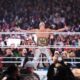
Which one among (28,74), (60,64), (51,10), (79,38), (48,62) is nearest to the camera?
(60,64)

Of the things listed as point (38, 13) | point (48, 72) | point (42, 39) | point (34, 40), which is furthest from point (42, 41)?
point (48, 72)

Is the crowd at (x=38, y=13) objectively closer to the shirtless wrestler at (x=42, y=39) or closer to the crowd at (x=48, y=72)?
the shirtless wrestler at (x=42, y=39)

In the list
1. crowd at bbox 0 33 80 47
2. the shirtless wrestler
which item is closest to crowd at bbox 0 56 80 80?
the shirtless wrestler

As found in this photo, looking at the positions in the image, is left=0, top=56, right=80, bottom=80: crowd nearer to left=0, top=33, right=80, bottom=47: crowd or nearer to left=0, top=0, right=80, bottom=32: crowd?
left=0, top=33, right=80, bottom=47: crowd

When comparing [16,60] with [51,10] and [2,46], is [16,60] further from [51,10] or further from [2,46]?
[51,10]

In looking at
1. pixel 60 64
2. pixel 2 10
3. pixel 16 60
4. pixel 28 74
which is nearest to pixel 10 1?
pixel 2 10

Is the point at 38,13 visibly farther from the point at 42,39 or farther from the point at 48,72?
the point at 48,72

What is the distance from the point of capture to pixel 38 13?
641 centimetres

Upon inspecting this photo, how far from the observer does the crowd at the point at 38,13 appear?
6162mm

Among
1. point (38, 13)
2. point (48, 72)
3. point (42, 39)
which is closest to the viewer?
point (48, 72)

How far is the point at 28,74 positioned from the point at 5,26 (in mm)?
1710

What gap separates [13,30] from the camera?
598cm

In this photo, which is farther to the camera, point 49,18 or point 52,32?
point 49,18

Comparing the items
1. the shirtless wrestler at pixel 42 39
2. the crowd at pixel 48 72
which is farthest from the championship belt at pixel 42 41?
the crowd at pixel 48 72
